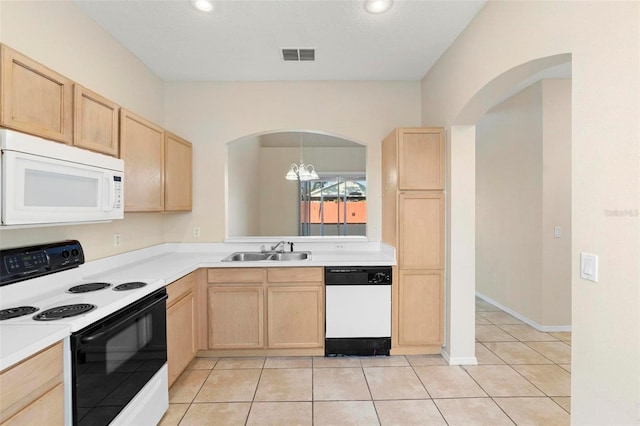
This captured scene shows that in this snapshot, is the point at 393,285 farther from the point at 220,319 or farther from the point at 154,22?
the point at 154,22

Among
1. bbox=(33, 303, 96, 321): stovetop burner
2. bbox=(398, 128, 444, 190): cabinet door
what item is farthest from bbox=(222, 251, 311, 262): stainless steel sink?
bbox=(33, 303, 96, 321): stovetop burner

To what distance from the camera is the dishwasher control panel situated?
290 centimetres

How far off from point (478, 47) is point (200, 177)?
2904 millimetres

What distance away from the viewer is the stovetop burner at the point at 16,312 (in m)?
1.46

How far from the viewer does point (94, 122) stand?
1.98m

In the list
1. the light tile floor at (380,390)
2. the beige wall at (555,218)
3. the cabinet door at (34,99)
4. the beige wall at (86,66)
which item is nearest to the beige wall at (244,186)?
the beige wall at (86,66)

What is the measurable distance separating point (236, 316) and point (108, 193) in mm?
1515

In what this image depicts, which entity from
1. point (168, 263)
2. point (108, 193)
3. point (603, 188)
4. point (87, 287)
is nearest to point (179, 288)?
point (168, 263)

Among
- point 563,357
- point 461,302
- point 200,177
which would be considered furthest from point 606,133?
point 200,177

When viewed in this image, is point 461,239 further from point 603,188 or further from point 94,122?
point 94,122

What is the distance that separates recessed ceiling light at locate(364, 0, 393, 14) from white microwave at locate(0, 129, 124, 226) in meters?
2.02

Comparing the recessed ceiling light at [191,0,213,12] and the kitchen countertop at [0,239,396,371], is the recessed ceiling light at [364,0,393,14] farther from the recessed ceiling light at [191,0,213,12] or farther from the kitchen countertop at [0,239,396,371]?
the kitchen countertop at [0,239,396,371]

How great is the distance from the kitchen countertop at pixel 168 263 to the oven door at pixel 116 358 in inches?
6.0

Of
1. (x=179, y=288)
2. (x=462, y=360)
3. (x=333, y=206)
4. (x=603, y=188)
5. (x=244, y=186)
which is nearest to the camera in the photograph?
(x=603, y=188)
